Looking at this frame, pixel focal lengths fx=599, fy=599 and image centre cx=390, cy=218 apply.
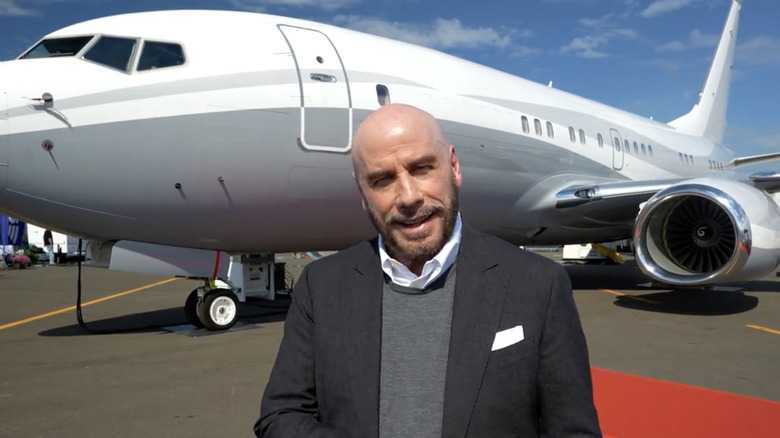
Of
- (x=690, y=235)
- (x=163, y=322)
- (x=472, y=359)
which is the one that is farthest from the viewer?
(x=690, y=235)

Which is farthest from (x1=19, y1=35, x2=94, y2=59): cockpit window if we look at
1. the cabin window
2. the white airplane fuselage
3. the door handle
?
the cabin window

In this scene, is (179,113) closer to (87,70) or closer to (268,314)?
(87,70)

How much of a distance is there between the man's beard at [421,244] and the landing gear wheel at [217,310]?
5872mm

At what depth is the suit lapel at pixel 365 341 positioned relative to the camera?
135 centimetres

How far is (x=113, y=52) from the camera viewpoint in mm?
5848

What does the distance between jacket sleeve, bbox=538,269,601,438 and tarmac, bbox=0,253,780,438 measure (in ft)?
8.61

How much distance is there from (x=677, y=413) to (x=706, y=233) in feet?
20.5

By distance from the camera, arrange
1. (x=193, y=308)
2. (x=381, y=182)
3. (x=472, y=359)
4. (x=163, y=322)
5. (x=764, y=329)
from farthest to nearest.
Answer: (x=163, y=322) < (x=193, y=308) < (x=764, y=329) < (x=381, y=182) < (x=472, y=359)

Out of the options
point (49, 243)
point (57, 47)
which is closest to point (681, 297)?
point (57, 47)

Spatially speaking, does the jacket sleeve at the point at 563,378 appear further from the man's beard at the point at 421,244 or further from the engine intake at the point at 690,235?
the engine intake at the point at 690,235

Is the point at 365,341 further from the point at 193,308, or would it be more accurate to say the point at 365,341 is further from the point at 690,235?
the point at 690,235

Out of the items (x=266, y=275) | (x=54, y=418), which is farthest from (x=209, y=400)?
(x=266, y=275)

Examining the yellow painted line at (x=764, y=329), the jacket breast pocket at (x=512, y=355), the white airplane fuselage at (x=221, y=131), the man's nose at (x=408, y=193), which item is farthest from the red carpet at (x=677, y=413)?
the yellow painted line at (x=764, y=329)

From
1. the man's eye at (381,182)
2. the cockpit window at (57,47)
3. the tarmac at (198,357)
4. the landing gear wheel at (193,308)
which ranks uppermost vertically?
the cockpit window at (57,47)
